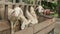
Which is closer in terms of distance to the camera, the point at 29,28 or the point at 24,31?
the point at 24,31

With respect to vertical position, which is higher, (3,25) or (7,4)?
(7,4)

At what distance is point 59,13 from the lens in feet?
17.3

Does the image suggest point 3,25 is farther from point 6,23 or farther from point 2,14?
point 2,14

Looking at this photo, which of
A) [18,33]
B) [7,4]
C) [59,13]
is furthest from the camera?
[59,13]

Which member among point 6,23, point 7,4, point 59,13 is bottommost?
point 59,13

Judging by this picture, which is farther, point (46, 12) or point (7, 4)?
point (46, 12)

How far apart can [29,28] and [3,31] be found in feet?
1.43

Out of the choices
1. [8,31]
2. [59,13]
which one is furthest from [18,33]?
[59,13]

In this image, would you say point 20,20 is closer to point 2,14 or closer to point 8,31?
point 2,14

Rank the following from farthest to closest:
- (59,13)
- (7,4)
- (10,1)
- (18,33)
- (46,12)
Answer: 1. (59,13)
2. (46,12)
3. (10,1)
4. (7,4)
5. (18,33)

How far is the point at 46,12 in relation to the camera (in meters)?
2.80

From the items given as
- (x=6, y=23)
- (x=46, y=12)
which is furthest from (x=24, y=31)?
(x=46, y=12)

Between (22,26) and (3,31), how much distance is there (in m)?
0.40

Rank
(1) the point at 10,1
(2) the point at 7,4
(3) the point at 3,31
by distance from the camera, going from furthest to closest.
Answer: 1. (1) the point at 10,1
2. (2) the point at 7,4
3. (3) the point at 3,31
